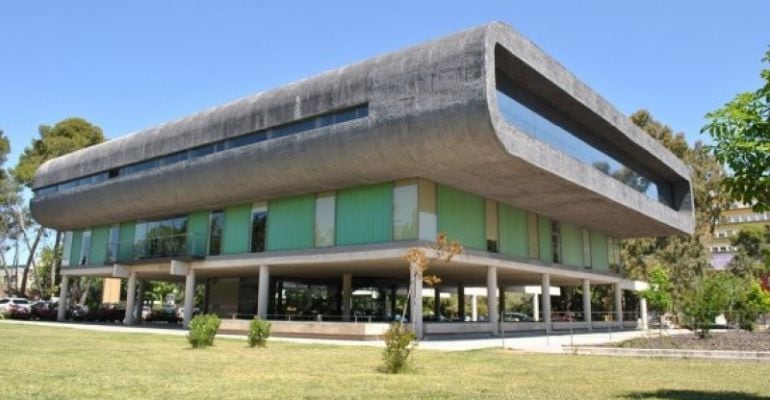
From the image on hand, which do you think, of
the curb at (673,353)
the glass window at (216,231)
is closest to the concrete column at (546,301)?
the curb at (673,353)

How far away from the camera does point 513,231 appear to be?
33438mm

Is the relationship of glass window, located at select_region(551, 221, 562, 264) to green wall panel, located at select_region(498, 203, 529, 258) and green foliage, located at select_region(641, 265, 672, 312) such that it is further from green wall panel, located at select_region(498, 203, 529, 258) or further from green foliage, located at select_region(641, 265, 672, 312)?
green foliage, located at select_region(641, 265, 672, 312)


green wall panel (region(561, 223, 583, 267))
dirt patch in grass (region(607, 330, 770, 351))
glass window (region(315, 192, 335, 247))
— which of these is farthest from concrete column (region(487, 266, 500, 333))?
green wall panel (region(561, 223, 583, 267))

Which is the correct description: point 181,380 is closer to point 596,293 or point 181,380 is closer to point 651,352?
point 651,352

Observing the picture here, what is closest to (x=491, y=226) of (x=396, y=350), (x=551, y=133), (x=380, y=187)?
(x=551, y=133)

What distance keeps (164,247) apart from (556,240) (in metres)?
24.1

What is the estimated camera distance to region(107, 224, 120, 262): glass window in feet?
140

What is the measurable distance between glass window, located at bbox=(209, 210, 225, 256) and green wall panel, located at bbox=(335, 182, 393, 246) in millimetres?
9206

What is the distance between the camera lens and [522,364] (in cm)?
1594

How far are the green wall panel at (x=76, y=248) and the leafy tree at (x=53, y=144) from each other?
1482 centimetres

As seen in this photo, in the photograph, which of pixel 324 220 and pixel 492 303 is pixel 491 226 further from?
pixel 324 220

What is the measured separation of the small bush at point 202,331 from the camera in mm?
19938

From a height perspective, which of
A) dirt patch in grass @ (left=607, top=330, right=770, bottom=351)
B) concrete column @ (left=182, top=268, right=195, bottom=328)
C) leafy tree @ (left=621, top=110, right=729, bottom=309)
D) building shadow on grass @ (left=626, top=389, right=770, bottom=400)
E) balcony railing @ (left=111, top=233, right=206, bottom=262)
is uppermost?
leafy tree @ (left=621, top=110, right=729, bottom=309)

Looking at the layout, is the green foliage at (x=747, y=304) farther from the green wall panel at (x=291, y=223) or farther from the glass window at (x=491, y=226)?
the green wall panel at (x=291, y=223)
